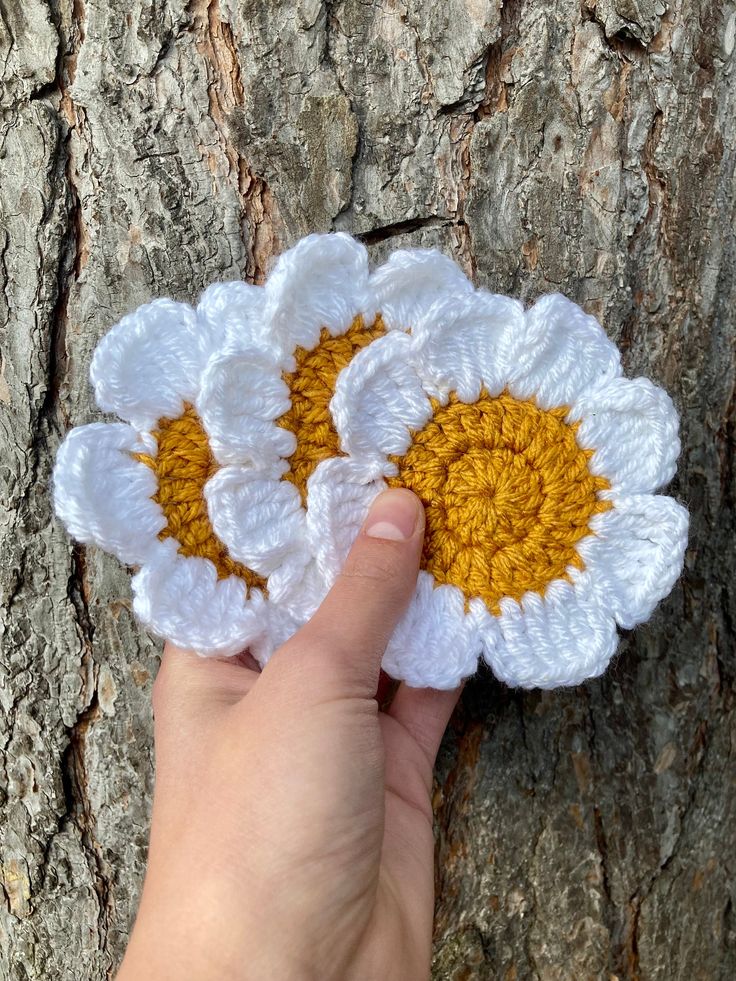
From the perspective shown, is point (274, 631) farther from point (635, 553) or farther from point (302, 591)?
point (635, 553)

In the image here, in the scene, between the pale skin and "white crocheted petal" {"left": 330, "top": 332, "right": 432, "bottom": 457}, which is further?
"white crocheted petal" {"left": 330, "top": 332, "right": 432, "bottom": 457}

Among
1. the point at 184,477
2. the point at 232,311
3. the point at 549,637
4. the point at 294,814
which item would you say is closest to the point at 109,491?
the point at 184,477

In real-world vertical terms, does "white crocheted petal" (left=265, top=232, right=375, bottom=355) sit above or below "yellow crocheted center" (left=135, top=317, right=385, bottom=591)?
above

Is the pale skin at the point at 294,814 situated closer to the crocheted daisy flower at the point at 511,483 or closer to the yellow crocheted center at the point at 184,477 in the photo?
the crocheted daisy flower at the point at 511,483

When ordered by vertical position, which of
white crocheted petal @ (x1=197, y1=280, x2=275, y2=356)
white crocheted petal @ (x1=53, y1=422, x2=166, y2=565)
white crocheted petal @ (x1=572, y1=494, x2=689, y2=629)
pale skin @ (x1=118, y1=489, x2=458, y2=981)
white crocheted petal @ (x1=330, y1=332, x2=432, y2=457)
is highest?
white crocheted petal @ (x1=197, y1=280, x2=275, y2=356)

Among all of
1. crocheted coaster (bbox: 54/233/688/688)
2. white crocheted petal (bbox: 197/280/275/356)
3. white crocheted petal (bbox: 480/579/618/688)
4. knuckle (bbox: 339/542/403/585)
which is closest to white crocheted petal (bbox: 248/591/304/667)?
crocheted coaster (bbox: 54/233/688/688)

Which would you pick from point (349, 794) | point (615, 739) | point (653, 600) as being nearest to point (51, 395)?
point (349, 794)

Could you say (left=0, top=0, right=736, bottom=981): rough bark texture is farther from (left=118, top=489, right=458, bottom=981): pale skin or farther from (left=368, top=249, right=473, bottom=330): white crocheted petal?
(left=118, top=489, right=458, bottom=981): pale skin
